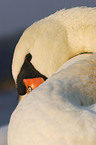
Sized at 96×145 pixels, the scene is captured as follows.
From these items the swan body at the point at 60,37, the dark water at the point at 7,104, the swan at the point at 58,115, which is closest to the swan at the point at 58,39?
the swan body at the point at 60,37

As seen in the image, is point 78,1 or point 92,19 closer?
point 92,19

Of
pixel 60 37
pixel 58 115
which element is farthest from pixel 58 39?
pixel 58 115

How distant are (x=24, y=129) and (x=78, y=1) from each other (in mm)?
720

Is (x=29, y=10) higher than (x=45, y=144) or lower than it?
lower

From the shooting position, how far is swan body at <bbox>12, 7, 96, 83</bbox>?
0.64 metres

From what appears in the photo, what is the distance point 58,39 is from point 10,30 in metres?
0.83

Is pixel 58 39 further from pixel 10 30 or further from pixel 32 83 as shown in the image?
pixel 10 30

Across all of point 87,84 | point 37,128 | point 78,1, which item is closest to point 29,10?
point 78,1

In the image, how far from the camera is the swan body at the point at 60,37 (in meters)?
Answer: 0.64

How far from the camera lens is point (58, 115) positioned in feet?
1.08

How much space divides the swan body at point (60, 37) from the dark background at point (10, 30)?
52 centimetres

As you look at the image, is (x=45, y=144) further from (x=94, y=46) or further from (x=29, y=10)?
(x=29, y=10)

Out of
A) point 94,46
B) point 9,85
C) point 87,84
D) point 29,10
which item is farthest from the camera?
point 9,85

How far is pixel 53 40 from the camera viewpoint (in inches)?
26.9
